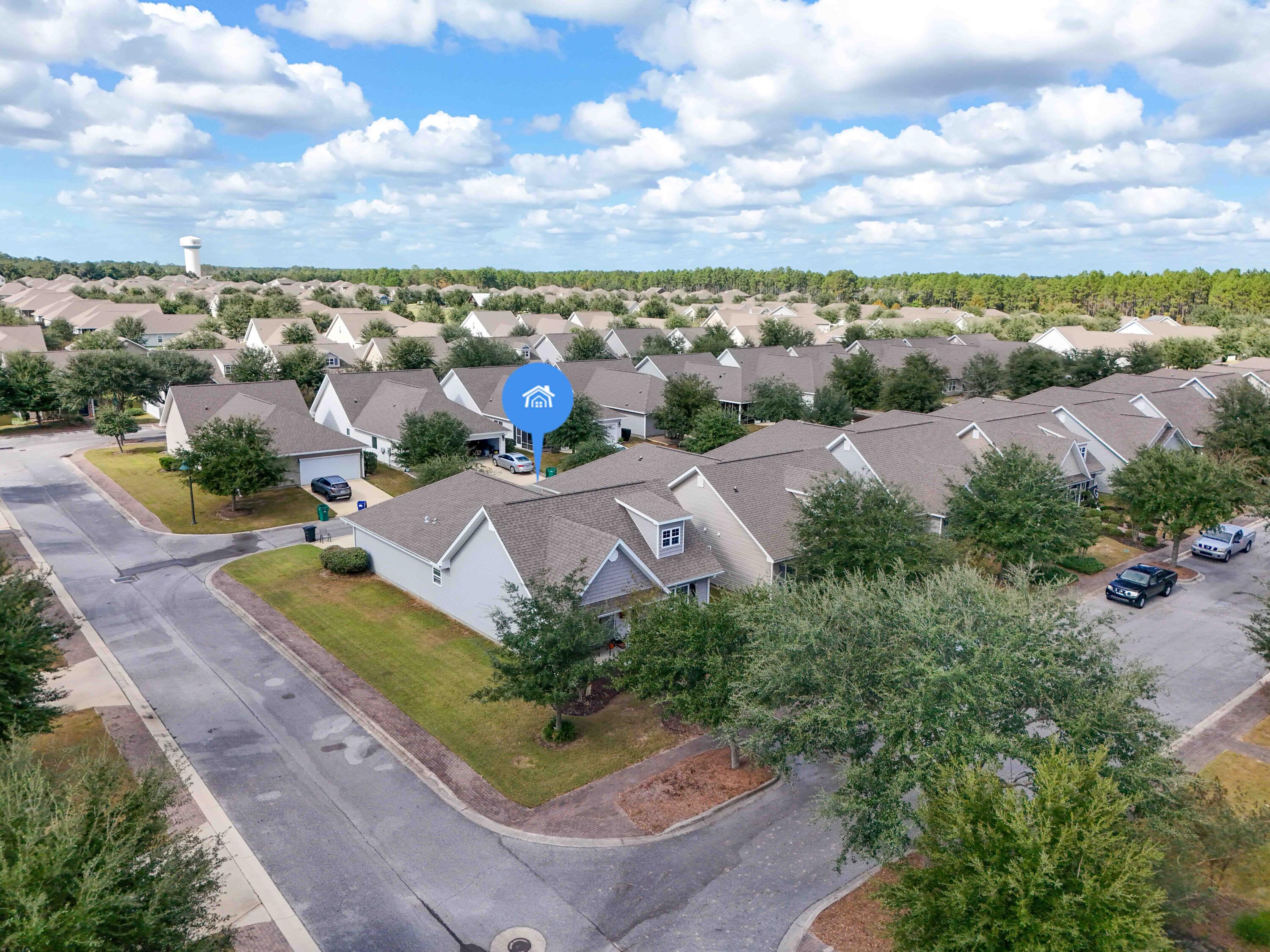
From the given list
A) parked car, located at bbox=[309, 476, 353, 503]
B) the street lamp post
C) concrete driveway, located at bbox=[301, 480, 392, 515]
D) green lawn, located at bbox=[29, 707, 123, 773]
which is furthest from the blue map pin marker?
green lawn, located at bbox=[29, 707, 123, 773]

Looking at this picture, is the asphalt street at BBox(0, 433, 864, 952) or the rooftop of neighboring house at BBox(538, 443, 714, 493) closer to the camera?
the asphalt street at BBox(0, 433, 864, 952)

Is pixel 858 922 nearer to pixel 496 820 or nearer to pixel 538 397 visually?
pixel 496 820

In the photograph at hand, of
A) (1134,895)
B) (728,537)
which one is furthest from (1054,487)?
(1134,895)

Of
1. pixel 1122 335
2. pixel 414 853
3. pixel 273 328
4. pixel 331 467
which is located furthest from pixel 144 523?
pixel 1122 335

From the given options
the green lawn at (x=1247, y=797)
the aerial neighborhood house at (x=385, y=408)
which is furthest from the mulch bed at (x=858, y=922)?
the aerial neighborhood house at (x=385, y=408)

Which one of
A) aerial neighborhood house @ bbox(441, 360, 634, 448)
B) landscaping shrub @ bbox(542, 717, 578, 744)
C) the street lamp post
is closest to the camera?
landscaping shrub @ bbox(542, 717, 578, 744)

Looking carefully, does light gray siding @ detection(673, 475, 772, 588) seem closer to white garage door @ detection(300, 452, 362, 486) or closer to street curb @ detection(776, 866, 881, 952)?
street curb @ detection(776, 866, 881, 952)
